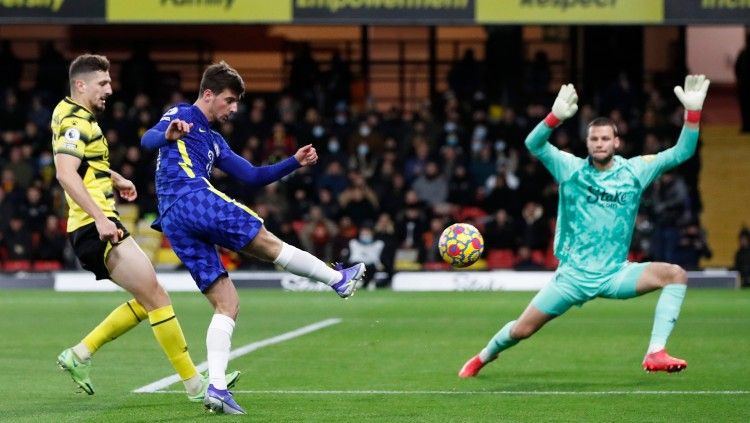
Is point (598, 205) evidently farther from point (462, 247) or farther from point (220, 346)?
point (220, 346)

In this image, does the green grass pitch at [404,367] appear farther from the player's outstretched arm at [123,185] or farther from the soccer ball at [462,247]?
the player's outstretched arm at [123,185]

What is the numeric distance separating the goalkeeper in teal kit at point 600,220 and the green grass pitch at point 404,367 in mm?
642

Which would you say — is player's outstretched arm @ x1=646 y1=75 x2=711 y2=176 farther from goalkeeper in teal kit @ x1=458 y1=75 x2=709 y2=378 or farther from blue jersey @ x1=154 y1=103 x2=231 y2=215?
blue jersey @ x1=154 y1=103 x2=231 y2=215

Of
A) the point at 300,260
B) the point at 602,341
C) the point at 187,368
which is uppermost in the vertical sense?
the point at 300,260

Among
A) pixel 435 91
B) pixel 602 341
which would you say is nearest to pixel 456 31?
pixel 435 91

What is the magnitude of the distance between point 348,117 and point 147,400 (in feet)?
58.1

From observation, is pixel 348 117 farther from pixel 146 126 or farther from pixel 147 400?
pixel 147 400

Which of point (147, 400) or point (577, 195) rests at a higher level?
point (577, 195)

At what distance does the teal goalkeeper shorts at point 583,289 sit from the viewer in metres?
9.95

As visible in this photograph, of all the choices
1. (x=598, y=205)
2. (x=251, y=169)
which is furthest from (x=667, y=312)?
(x=251, y=169)

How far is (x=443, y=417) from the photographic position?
8.41 metres

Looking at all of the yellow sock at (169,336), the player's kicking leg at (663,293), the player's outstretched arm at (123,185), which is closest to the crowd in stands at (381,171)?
the player's kicking leg at (663,293)

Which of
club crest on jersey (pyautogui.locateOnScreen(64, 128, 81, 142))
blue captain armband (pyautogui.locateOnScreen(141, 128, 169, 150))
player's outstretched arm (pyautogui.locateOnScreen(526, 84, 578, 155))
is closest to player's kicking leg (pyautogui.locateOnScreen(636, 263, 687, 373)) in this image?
player's outstretched arm (pyautogui.locateOnScreen(526, 84, 578, 155))

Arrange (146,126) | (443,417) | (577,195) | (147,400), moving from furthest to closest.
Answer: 1. (146,126)
2. (577,195)
3. (147,400)
4. (443,417)
